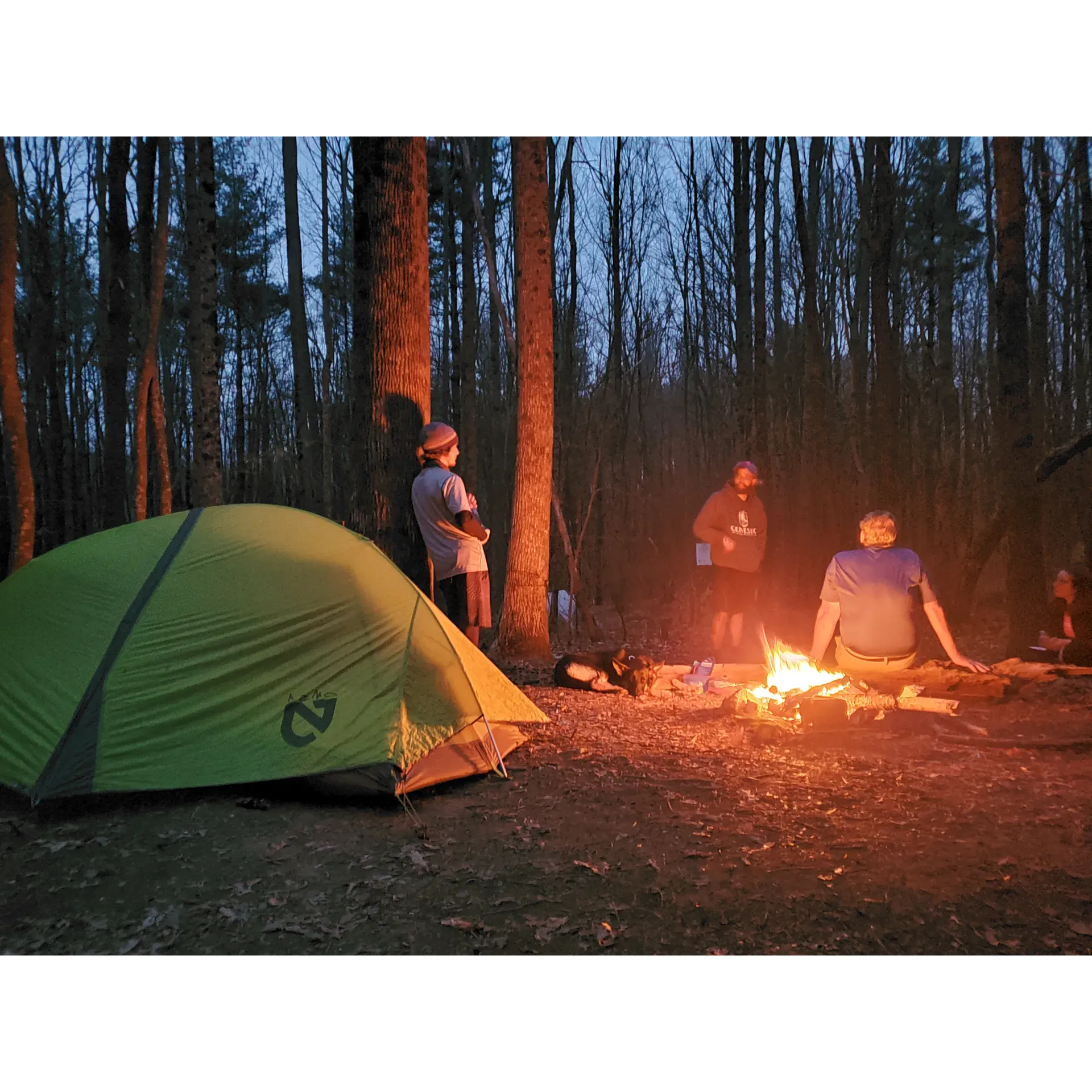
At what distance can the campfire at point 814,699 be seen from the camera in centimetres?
481

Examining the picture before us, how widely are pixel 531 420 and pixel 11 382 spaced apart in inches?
201

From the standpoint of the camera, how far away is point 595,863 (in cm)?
319

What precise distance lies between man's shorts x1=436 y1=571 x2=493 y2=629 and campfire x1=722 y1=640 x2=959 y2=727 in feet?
5.54

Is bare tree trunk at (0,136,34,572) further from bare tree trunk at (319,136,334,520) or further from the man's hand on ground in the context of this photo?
the man's hand on ground

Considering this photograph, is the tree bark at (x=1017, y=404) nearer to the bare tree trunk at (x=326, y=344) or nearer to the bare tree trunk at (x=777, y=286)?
the bare tree trunk at (x=777, y=286)

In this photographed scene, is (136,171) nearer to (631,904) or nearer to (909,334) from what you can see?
(909,334)

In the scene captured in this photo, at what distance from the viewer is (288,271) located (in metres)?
12.7

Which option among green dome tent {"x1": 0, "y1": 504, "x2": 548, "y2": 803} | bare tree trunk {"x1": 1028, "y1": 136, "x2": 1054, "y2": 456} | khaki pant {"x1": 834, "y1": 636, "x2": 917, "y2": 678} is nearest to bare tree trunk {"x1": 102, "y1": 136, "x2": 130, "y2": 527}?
green dome tent {"x1": 0, "y1": 504, "x2": 548, "y2": 803}

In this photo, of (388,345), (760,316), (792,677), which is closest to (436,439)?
A: (388,345)

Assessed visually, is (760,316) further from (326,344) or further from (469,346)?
(326,344)

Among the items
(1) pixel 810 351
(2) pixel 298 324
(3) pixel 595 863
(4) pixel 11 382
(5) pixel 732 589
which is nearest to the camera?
(3) pixel 595 863

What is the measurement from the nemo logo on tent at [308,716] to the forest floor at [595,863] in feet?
0.76

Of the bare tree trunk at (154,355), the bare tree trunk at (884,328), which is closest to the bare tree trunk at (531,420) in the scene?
the bare tree trunk at (884,328)
